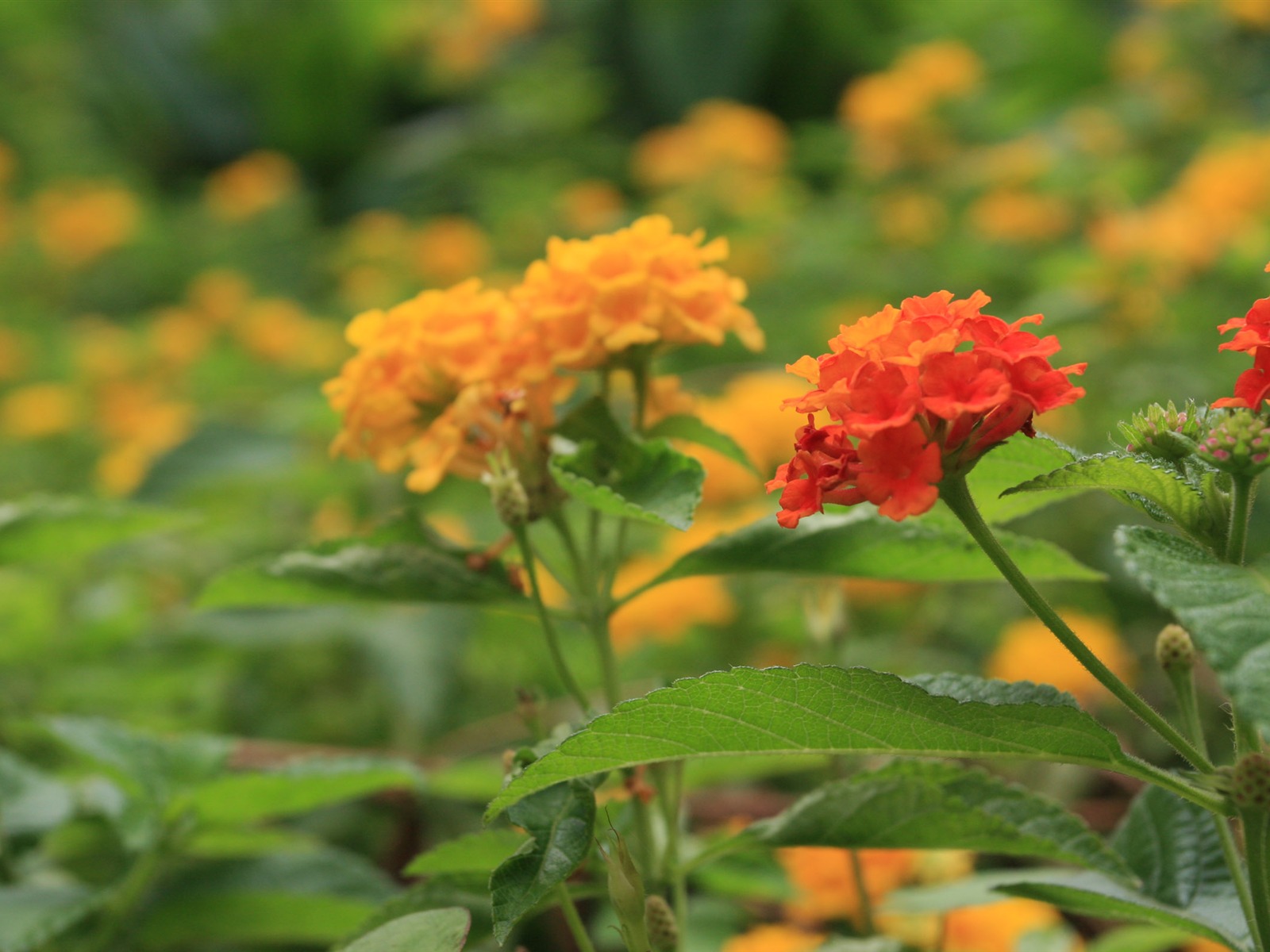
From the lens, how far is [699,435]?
24.6 inches

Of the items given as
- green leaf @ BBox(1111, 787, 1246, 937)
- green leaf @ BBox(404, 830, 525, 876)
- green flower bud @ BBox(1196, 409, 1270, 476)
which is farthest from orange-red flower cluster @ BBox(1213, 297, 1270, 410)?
green leaf @ BBox(404, 830, 525, 876)

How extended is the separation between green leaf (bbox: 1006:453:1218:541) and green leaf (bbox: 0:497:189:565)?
543mm

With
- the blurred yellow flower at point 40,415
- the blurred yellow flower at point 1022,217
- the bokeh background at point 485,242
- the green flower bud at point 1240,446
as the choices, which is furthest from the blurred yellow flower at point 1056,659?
the blurred yellow flower at point 40,415

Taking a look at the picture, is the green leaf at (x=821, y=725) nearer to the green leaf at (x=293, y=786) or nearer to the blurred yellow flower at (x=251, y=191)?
the green leaf at (x=293, y=786)

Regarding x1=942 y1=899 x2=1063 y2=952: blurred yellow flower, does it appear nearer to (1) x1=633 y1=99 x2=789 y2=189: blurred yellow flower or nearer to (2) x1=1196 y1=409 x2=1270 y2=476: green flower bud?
(2) x1=1196 y1=409 x2=1270 y2=476: green flower bud

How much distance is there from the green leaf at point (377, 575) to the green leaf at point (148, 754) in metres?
0.16

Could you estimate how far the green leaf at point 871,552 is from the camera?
1.85 ft

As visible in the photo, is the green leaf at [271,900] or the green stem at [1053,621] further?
the green leaf at [271,900]

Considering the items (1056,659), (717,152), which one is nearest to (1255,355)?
(1056,659)

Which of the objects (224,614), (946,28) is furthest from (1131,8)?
(224,614)

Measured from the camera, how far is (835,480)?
1.36ft

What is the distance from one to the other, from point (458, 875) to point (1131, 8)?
351cm

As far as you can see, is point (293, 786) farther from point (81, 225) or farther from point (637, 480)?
point (81, 225)

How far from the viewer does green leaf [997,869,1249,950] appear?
1.53 ft
